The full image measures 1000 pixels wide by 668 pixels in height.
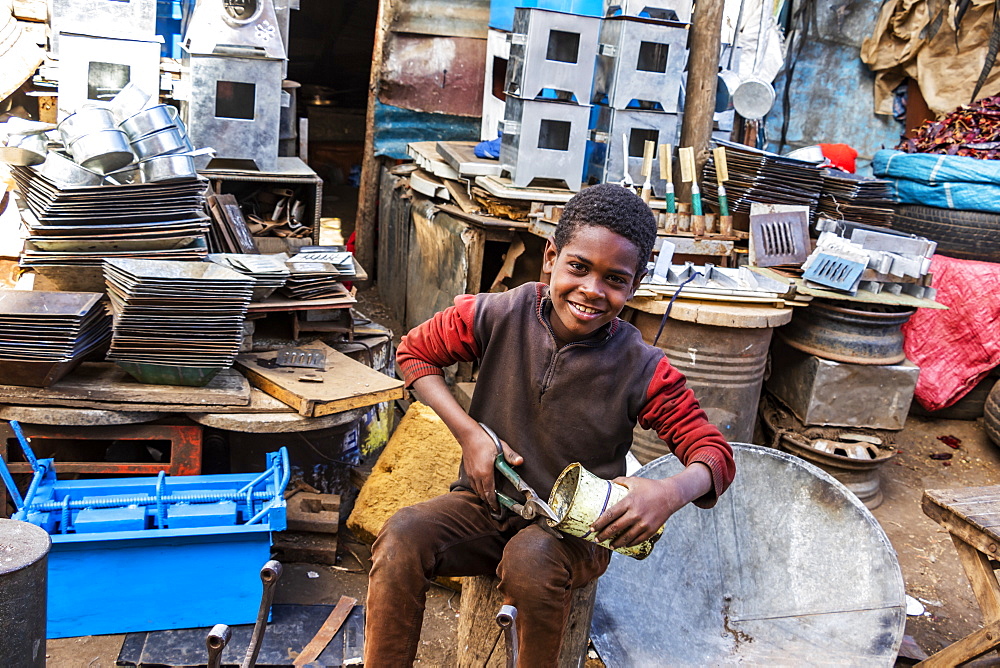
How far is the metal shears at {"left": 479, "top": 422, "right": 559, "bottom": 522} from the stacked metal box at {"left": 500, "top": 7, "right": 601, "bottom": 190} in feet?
12.4

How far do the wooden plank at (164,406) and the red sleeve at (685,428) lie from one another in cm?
193

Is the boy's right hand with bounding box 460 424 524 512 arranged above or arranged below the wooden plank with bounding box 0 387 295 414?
above

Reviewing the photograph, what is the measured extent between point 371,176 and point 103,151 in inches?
167

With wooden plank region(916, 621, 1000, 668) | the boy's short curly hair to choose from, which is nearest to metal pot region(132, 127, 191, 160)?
the boy's short curly hair

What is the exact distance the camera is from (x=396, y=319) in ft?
24.4

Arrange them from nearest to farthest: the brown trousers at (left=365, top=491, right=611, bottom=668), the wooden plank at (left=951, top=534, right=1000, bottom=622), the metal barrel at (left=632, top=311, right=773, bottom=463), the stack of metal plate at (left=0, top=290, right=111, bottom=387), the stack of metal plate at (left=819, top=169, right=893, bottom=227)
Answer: the brown trousers at (left=365, top=491, right=611, bottom=668) → the wooden plank at (left=951, top=534, right=1000, bottom=622) → the stack of metal plate at (left=0, top=290, right=111, bottom=387) → the metal barrel at (left=632, top=311, right=773, bottom=463) → the stack of metal plate at (left=819, top=169, right=893, bottom=227)

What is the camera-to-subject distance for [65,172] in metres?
4.01

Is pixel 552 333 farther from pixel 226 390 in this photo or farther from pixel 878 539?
pixel 226 390

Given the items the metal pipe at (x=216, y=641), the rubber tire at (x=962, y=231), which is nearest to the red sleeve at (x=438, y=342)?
the metal pipe at (x=216, y=641)

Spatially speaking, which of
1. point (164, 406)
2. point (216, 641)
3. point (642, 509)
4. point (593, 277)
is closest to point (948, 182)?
point (593, 277)

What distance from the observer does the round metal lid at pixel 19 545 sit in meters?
2.16

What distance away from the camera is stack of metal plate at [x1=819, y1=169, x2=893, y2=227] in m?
5.80

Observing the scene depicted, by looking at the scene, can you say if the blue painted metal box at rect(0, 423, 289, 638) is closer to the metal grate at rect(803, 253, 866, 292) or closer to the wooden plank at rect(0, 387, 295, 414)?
the wooden plank at rect(0, 387, 295, 414)

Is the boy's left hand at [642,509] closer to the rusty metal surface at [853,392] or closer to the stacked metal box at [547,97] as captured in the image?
the rusty metal surface at [853,392]
